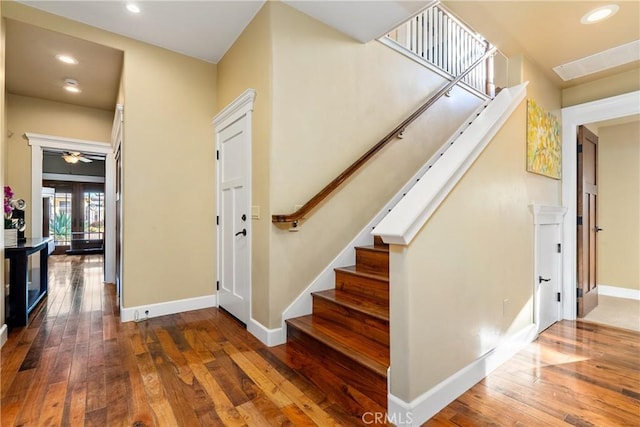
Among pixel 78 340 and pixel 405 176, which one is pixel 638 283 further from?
pixel 78 340

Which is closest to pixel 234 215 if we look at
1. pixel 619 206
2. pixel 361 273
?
pixel 361 273

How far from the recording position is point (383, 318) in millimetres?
1934

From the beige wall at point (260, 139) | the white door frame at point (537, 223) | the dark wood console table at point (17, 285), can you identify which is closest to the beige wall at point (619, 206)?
the white door frame at point (537, 223)

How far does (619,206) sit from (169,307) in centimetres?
583

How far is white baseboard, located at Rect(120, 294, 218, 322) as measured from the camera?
2.95 meters

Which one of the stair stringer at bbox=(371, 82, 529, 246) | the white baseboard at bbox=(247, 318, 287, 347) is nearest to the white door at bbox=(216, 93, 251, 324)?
the white baseboard at bbox=(247, 318, 287, 347)

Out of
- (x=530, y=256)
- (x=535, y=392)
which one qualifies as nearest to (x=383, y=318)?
(x=535, y=392)

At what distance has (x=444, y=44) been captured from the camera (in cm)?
402

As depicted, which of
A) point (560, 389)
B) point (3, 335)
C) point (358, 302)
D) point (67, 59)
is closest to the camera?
point (560, 389)

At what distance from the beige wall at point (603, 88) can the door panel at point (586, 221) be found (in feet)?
1.00

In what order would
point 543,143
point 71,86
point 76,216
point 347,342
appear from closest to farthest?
point 347,342
point 543,143
point 71,86
point 76,216

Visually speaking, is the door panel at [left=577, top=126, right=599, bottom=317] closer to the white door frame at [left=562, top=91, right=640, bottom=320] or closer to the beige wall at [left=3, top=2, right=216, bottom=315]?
the white door frame at [left=562, top=91, right=640, bottom=320]

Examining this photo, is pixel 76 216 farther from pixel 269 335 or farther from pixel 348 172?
pixel 348 172

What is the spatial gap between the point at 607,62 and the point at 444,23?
6.64 ft
